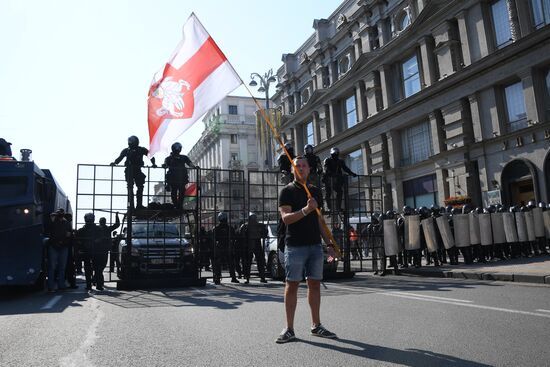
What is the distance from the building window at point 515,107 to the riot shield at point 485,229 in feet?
31.7

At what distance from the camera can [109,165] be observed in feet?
38.7

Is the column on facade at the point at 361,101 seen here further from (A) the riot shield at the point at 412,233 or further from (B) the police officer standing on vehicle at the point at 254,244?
(B) the police officer standing on vehicle at the point at 254,244

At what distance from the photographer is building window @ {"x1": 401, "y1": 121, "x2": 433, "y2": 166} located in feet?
94.1

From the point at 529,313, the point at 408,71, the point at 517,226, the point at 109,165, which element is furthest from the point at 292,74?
the point at 529,313

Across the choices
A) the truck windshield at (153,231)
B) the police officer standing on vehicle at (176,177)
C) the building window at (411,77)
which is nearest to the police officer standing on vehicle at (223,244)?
the truck windshield at (153,231)

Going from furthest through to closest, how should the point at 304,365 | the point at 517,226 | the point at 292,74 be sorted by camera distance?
the point at 292,74, the point at 517,226, the point at 304,365

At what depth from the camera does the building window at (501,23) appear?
2303 centimetres

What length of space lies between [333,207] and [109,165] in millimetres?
6383

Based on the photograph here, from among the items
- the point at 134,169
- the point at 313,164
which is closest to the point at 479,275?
the point at 313,164

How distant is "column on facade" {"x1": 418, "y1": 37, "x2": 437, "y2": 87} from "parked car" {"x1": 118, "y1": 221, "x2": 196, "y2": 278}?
20.1m

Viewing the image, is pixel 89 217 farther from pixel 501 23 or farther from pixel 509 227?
pixel 501 23

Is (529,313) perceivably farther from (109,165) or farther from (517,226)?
(517,226)

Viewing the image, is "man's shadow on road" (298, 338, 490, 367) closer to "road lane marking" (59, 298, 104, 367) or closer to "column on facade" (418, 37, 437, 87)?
"road lane marking" (59, 298, 104, 367)

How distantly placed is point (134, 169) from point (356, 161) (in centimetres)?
2582
